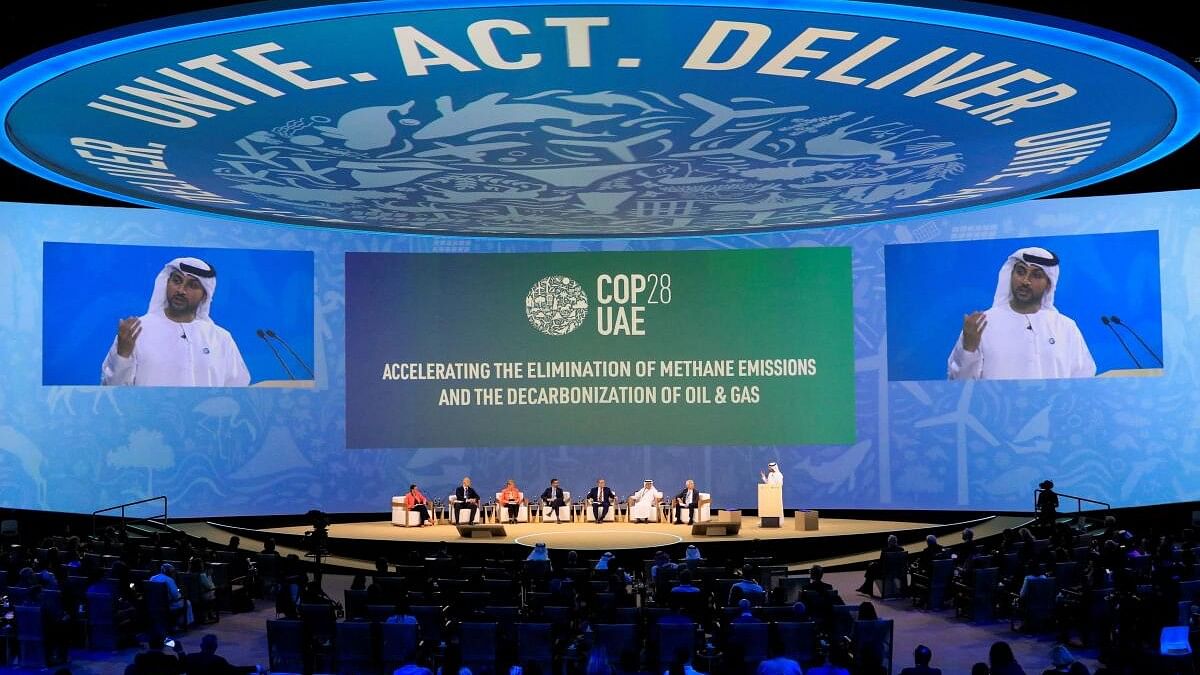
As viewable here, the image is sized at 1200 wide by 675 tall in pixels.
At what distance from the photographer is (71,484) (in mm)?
19875

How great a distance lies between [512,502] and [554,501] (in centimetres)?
76

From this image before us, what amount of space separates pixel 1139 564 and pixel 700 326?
32.0 ft

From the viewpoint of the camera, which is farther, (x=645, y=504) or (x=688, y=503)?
(x=645, y=504)

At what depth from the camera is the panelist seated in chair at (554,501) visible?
20.7 m

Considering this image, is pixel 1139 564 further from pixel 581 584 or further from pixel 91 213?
pixel 91 213

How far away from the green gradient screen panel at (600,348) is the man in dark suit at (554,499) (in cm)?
99

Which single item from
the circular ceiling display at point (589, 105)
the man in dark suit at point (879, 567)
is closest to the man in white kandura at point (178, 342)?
the circular ceiling display at point (589, 105)

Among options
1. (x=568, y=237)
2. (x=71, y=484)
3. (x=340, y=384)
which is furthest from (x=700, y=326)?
(x=71, y=484)

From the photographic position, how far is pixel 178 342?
2048cm

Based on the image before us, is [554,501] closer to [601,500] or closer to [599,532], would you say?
[601,500]

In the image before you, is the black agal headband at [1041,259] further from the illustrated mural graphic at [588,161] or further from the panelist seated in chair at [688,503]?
the panelist seated in chair at [688,503]

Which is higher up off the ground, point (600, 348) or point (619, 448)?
point (600, 348)

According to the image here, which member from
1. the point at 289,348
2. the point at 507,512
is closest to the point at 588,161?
the point at 507,512

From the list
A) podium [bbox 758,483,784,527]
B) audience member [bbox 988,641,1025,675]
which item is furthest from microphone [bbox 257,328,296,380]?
audience member [bbox 988,641,1025,675]
